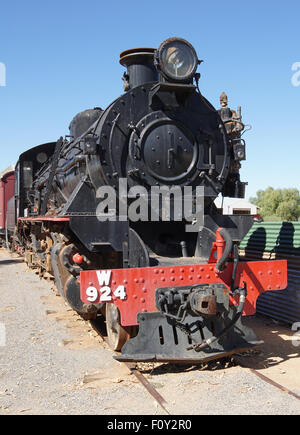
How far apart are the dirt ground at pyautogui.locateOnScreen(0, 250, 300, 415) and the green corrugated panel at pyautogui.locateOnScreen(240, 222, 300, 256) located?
1217mm

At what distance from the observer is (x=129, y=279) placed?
13.7 feet

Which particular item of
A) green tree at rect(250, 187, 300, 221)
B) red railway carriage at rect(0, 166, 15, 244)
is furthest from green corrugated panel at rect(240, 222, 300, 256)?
green tree at rect(250, 187, 300, 221)

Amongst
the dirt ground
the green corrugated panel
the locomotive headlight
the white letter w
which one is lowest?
the dirt ground

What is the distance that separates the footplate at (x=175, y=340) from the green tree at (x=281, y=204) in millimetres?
45328

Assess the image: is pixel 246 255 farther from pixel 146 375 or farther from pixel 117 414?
pixel 117 414

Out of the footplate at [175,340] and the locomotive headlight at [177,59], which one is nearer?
the footplate at [175,340]

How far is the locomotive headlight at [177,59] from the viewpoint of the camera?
4.79 meters

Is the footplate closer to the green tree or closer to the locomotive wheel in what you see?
the locomotive wheel

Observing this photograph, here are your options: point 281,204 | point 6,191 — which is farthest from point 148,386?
point 281,204

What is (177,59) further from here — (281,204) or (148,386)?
(281,204)

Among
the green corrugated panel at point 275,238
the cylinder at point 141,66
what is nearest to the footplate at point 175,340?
the green corrugated panel at point 275,238

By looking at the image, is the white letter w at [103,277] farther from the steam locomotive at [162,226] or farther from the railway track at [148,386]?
the railway track at [148,386]

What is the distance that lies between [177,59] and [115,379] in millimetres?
3684

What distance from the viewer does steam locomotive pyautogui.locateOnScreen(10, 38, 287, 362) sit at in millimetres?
4160
